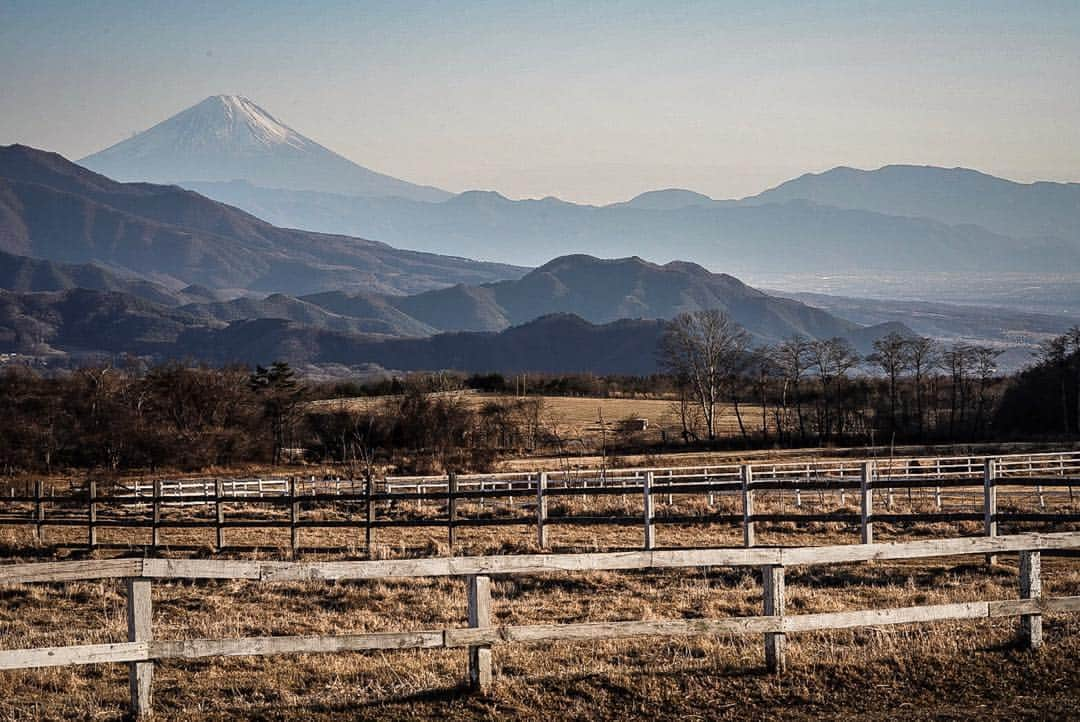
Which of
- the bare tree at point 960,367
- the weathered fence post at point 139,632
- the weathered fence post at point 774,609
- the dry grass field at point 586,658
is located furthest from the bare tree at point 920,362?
the weathered fence post at point 139,632

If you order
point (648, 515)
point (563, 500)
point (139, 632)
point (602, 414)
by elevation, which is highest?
point (139, 632)

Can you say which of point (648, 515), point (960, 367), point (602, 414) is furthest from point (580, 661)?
point (960, 367)

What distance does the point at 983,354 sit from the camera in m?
89.2

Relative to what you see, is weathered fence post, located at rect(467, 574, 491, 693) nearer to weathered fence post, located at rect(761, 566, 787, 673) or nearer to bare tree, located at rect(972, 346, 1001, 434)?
weathered fence post, located at rect(761, 566, 787, 673)

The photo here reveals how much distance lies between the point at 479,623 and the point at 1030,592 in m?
4.67

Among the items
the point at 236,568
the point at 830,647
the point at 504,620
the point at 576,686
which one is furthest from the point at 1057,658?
the point at 236,568

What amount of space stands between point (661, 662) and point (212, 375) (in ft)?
203

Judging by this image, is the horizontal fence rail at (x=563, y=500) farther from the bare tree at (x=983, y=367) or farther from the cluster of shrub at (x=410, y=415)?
the bare tree at (x=983, y=367)

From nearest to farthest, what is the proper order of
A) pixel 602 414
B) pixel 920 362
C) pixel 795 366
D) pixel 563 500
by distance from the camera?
pixel 563 500, pixel 920 362, pixel 602 414, pixel 795 366

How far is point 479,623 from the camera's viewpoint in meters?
8.73

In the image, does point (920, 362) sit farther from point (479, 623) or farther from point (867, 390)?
point (479, 623)

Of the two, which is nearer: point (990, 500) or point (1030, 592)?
point (1030, 592)

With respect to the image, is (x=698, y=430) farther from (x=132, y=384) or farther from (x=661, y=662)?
(x=661, y=662)

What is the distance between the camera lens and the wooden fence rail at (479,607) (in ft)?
27.2
